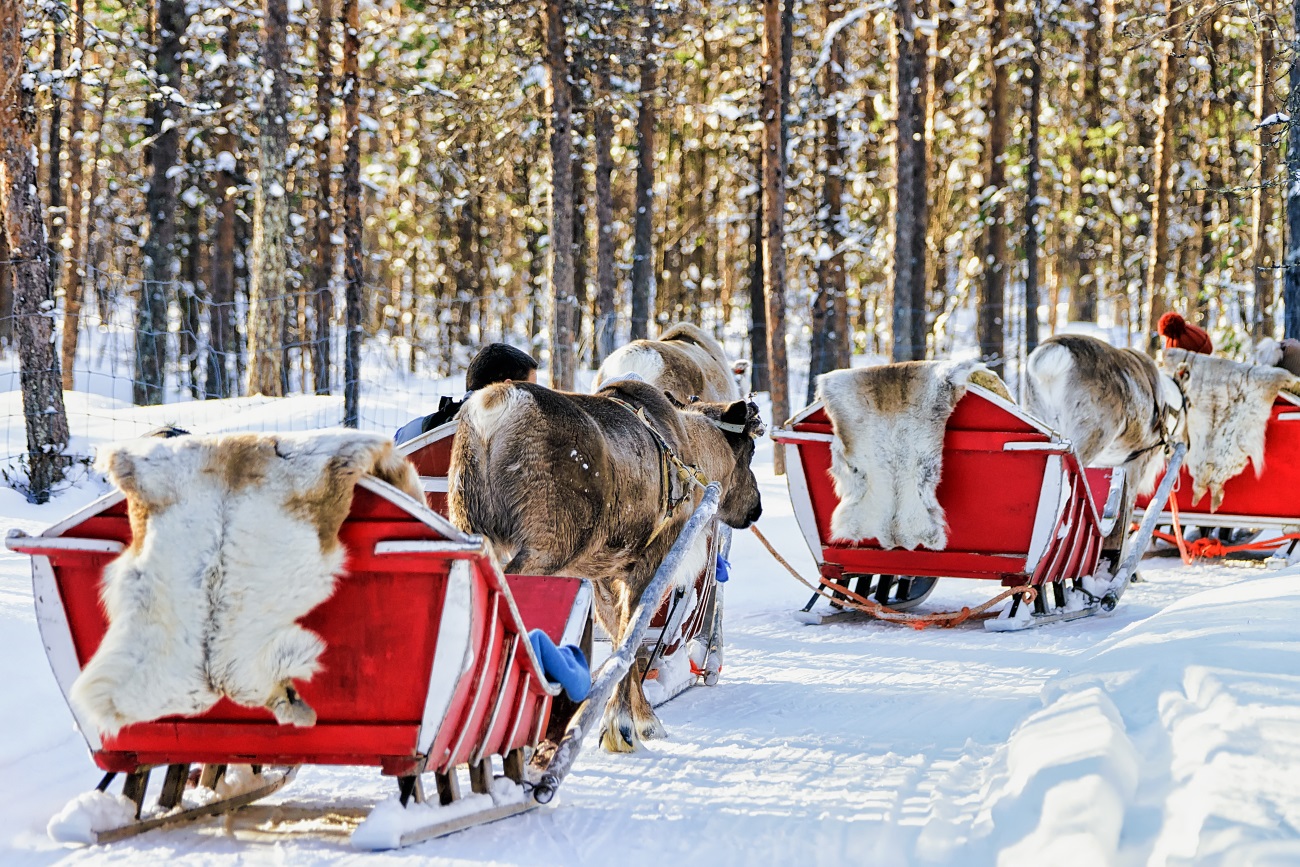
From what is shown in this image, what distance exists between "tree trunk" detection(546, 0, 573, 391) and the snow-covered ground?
9940 mm

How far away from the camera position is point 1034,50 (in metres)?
23.6

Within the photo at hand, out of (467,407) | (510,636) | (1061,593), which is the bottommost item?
(1061,593)

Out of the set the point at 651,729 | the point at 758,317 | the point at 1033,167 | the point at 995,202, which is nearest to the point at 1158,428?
the point at 651,729

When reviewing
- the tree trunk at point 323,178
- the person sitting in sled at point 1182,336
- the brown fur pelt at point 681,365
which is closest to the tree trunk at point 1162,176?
the person sitting in sled at point 1182,336

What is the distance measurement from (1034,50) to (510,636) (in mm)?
22063

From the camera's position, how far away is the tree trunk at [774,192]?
17219mm

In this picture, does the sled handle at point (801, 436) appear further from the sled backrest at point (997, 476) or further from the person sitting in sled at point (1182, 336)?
the person sitting in sled at point (1182, 336)

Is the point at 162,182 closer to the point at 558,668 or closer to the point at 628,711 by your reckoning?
the point at 628,711

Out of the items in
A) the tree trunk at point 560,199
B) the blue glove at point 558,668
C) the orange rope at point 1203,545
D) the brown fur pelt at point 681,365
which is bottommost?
the orange rope at point 1203,545

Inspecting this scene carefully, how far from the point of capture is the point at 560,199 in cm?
1730

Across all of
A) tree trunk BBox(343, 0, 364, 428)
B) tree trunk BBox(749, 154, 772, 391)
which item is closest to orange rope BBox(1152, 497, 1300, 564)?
tree trunk BBox(343, 0, 364, 428)

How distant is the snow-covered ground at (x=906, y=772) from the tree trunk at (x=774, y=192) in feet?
34.4

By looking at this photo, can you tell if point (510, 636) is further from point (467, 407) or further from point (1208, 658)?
point (1208, 658)

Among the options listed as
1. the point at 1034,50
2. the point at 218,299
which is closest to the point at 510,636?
the point at 1034,50
